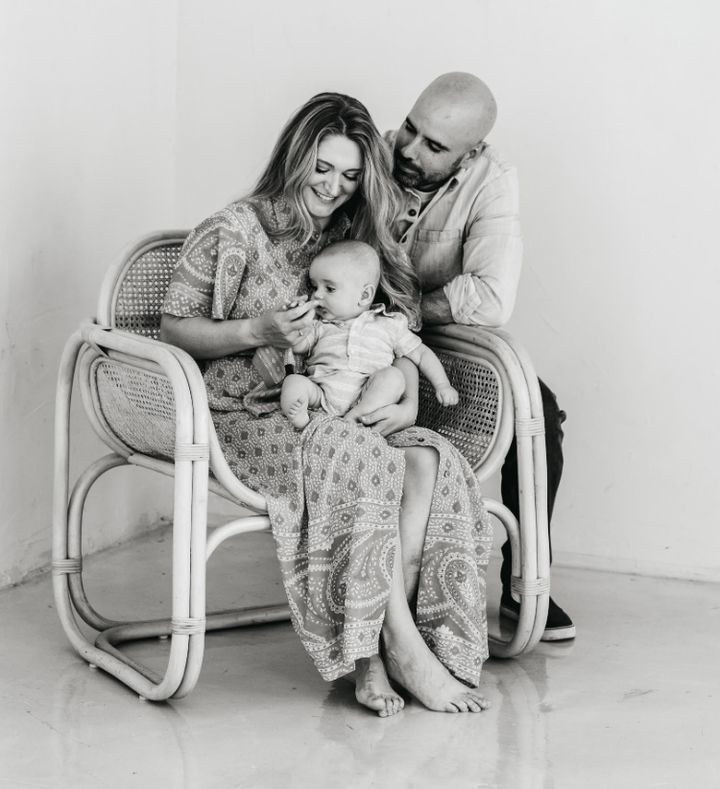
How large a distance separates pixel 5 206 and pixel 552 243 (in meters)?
1.32

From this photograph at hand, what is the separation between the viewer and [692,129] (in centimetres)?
293

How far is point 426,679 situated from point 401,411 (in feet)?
1.63

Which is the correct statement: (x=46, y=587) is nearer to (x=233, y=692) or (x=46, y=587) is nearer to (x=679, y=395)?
(x=233, y=692)

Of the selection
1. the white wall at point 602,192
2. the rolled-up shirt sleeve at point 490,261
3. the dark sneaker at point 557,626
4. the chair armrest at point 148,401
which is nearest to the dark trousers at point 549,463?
the dark sneaker at point 557,626

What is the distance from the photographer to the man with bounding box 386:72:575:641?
2531 mm

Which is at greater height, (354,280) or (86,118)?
(86,118)

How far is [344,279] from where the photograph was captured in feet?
7.66

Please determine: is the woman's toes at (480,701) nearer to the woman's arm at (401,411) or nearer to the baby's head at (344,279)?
the woman's arm at (401,411)

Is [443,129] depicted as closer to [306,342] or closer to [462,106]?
[462,106]

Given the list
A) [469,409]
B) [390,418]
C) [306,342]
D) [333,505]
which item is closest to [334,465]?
[333,505]

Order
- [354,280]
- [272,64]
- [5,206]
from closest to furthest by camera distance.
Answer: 1. [354,280]
2. [5,206]
3. [272,64]

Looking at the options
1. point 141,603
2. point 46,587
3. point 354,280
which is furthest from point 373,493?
point 46,587

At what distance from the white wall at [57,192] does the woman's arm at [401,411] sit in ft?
3.09

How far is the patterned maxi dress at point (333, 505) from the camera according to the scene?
6.97ft
